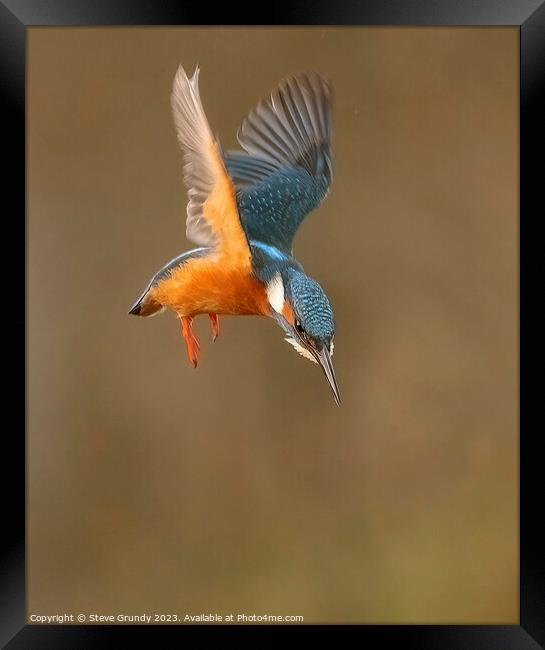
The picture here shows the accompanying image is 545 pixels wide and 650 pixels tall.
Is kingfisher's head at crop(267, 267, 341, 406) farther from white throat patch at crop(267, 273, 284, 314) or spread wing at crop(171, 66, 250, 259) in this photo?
spread wing at crop(171, 66, 250, 259)

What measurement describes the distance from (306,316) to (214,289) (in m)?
0.22

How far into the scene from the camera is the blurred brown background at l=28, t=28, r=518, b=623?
5.23 ft

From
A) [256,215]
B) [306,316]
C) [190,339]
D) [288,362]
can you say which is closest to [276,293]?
[306,316]

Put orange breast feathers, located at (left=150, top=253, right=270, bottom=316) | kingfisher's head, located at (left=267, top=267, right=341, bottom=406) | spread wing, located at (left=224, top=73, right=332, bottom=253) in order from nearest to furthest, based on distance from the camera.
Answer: kingfisher's head, located at (left=267, top=267, right=341, bottom=406) < orange breast feathers, located at (left=150, top=253, right=270, bottom=316) < spread wing, located at (left=224, top=73, right=332, bottom=253)

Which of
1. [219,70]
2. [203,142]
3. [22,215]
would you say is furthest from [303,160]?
[22,215]

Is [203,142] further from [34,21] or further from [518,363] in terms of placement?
[518,363]

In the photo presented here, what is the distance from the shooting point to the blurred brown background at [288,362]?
1.59 metres

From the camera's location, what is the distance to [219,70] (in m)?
1.59

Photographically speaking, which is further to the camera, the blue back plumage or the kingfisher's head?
the blue back plumage

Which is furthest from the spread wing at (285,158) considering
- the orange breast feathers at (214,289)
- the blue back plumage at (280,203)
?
the orange breast feathers at (214,289)

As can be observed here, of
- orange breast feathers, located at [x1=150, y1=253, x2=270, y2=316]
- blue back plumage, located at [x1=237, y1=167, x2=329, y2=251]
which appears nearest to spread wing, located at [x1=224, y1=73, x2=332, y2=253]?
blue back plumage, located at [x1=237, y1=167, x2=329, y2=251]

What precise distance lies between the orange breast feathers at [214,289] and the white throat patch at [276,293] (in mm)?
15

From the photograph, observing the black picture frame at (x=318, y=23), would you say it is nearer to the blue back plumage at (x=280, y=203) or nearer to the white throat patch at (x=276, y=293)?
the blue back plumage at (x=280, y=203)

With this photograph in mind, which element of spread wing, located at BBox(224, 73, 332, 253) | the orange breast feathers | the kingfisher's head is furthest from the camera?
spread wing, located at BBox(224, 73, 332, 253)
